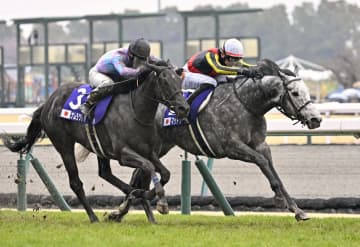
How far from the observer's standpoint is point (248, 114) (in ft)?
33.6

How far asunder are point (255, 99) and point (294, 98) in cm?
39

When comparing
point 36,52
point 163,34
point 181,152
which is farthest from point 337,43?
point 181,152

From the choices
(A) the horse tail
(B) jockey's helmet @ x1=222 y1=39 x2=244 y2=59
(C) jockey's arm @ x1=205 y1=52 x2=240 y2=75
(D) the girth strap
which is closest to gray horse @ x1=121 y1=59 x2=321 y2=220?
(C) jockey's arm @ x1=205 y1=52 x2=240 y2=75

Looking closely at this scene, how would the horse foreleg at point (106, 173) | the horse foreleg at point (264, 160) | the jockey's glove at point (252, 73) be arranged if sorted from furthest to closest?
the horse foreleg at point (106, 173) < the jockey's glove at point (252, 73) < the horse foreleg at point (264, 160)

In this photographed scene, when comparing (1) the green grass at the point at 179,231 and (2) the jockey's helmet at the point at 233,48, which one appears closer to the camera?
(1) the green grass at the point at 179,231

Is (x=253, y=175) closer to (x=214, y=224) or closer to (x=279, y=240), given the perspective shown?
(x=214, y=224)

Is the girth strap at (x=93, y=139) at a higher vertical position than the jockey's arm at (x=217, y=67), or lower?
lower

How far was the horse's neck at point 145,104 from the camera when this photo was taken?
972cm

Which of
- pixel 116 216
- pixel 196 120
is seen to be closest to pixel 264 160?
pixel 196 120

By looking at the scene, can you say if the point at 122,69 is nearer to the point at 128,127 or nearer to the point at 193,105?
the point at 128,127

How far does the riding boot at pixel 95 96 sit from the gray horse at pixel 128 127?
10 centimetres

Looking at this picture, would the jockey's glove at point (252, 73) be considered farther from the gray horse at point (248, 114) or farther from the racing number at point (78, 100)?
the racing number at point (78, 100)

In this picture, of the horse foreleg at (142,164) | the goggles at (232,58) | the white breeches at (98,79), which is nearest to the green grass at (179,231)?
the horse foreleg at (142,164)

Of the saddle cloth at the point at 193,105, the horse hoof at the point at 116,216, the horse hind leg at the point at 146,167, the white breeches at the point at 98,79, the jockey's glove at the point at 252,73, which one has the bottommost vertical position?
the horse hoof at the point at 116,216
